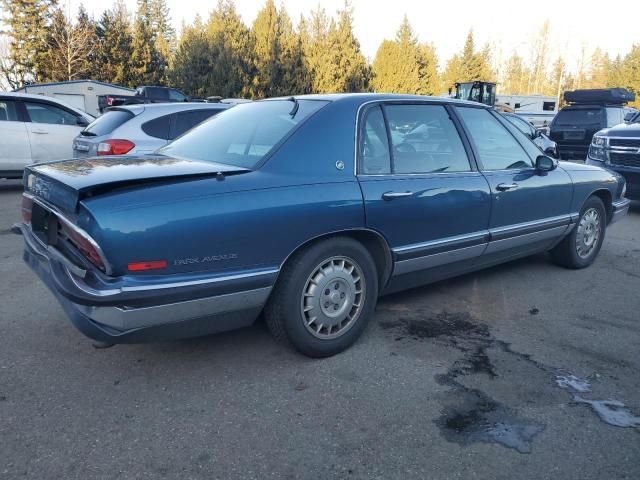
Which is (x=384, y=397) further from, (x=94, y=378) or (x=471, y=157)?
(x=471, y=157)

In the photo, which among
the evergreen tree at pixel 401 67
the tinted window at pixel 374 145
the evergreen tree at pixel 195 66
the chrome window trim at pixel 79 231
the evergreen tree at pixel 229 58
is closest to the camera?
the chrome window trim at pixel 79 231

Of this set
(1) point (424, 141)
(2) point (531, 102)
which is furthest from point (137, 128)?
(2) point (531, 102)

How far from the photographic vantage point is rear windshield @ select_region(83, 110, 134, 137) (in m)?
7.11

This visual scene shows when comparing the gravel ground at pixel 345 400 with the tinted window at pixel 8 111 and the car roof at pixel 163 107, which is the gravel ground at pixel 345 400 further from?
the tinted window at pixel 8 111

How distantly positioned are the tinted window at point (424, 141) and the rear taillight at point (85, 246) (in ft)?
6.29

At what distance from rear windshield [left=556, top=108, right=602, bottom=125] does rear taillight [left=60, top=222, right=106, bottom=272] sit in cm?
1430

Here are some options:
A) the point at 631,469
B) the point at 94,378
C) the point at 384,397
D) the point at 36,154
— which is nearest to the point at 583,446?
the point at 631,469

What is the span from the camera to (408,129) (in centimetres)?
379

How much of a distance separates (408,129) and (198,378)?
2176 mm

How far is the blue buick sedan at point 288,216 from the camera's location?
2572 mm

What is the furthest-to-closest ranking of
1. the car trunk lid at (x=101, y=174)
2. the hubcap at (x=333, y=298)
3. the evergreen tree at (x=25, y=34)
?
the evergreen tree at (x=25, y=34), the hubcap at (x=333, y=298), the car trunk lid at (x=101, y=174)

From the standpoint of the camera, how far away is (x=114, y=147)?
22.4 feet

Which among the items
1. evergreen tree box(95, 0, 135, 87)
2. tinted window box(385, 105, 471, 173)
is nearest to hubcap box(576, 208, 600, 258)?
tinted window box(385, 105, 471, 173)

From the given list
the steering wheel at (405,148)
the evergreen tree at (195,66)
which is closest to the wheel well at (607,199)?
the steering wheel at (405,148)
